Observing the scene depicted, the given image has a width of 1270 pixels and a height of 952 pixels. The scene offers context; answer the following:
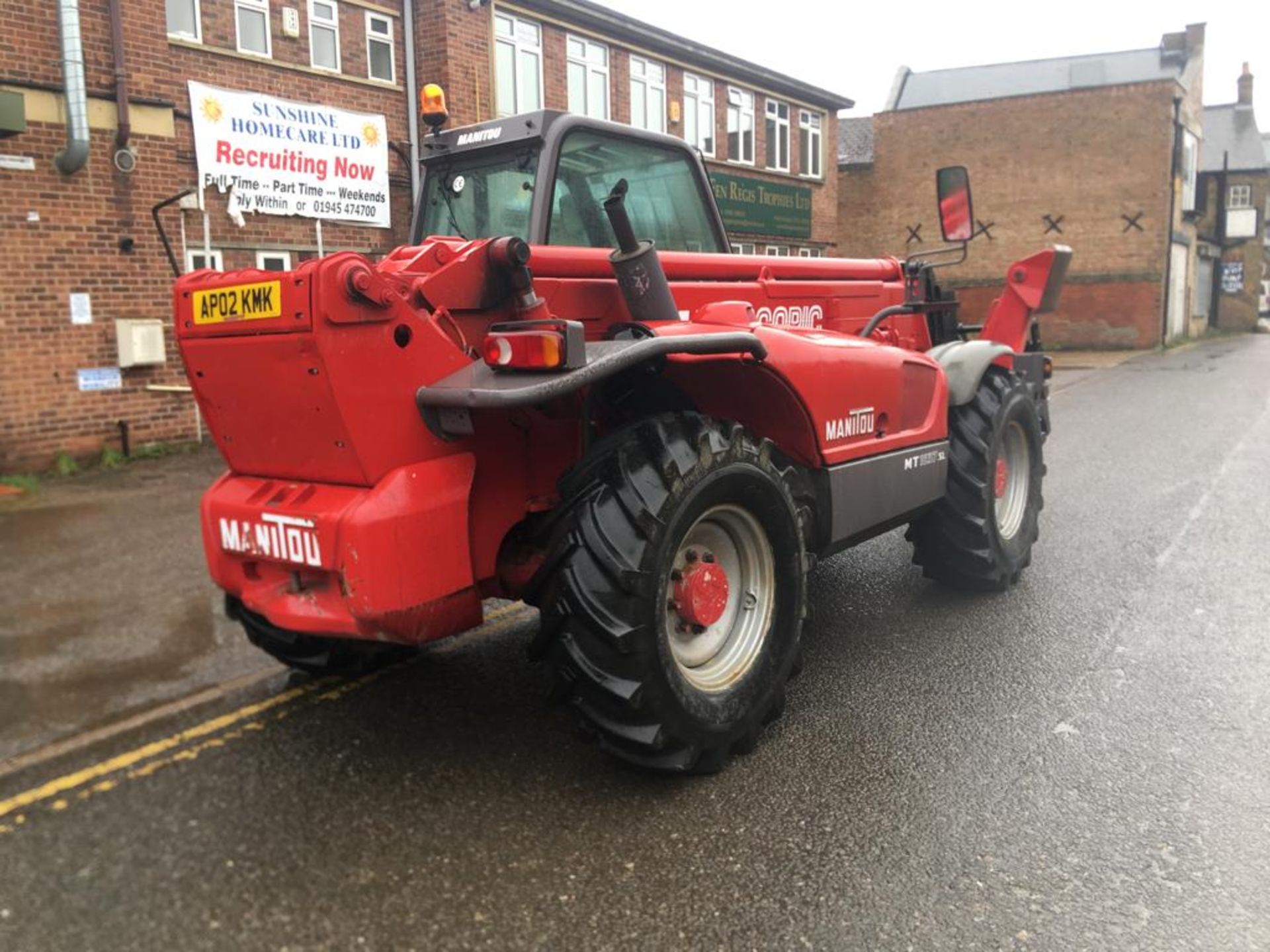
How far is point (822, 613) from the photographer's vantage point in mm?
5348

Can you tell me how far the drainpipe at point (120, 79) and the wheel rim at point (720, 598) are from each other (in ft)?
30.7

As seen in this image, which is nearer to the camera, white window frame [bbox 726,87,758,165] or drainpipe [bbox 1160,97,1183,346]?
white window frame [bbox 726,87,758,165]

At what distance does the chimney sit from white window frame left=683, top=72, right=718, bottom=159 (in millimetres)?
36373

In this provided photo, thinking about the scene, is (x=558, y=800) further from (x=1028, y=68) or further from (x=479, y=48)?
(x=1028, y=68)

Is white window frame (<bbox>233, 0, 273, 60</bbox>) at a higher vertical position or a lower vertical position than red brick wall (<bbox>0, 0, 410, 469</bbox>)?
higher

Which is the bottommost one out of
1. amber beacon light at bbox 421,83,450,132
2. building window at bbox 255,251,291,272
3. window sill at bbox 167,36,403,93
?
building window at bbox 255,251,291,272

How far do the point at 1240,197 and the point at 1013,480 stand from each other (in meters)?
43.4

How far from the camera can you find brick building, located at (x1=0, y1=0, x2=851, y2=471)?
9.84m

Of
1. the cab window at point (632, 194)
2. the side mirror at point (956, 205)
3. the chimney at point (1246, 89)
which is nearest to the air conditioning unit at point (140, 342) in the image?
the cab window at point (632, 194)

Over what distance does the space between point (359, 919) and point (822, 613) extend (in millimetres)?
3148

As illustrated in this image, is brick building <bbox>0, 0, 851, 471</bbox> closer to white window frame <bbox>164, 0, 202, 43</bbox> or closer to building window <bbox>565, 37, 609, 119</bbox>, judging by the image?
white window frame <bbox>164, 0, 202, 43</bbox>

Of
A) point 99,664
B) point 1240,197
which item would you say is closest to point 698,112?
point 99,664

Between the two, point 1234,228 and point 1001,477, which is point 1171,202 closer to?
point 1234,228

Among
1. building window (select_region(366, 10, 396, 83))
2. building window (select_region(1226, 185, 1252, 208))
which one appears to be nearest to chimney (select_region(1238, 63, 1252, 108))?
building window (select_region(1226, 185, 1252, 208))
